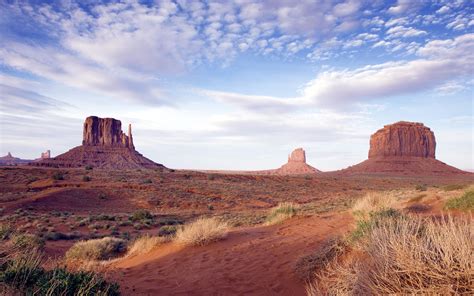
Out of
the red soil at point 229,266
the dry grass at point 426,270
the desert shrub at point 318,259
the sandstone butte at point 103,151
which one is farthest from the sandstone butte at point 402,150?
the dry grass at point 426,270

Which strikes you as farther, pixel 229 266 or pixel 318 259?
pixel 229 266

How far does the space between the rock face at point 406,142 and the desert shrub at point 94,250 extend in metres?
108

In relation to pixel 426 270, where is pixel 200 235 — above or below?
below

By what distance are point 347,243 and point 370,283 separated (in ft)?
11.1

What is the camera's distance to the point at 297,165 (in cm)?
14612

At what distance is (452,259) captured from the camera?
3.05 metres

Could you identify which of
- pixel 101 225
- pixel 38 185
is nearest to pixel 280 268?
pixel 101 225

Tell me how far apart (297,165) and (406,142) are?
166 feet

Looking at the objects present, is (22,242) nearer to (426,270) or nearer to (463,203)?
(426,270)

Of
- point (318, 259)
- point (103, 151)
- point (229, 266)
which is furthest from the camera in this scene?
point (103, 151)

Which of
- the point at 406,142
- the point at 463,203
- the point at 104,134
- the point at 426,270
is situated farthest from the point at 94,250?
the point at 406,142

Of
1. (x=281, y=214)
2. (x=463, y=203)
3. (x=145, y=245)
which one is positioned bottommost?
(x=145, y=245)

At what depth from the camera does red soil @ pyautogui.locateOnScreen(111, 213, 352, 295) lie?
6574 mm

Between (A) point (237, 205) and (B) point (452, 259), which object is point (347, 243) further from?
(A) point (237, 205)
